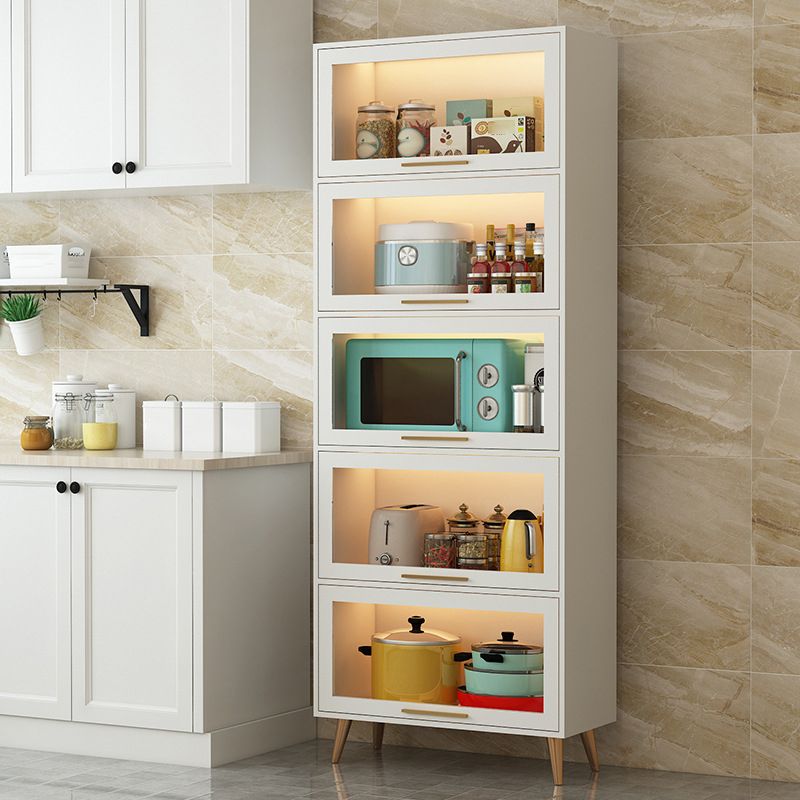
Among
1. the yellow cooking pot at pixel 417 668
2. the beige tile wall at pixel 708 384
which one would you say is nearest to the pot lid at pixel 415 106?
the beige tile wall at pixel 708 384

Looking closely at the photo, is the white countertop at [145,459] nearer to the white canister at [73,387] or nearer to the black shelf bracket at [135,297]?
the white canister at [73,387]

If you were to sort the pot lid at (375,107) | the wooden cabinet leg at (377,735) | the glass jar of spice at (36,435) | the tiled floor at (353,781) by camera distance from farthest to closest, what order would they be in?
the glass jar of spice at (36,435), the wooden cabinet leg at (377,735), the pot lid at (375,107), the tiled floor at (353,781)

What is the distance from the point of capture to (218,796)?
3781 millimetres

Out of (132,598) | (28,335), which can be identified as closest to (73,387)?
(28,335)

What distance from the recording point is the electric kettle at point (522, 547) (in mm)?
3910

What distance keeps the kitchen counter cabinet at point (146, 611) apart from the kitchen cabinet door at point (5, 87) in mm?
956

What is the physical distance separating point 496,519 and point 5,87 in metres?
2.00

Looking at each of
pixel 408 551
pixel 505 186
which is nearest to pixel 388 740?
pixel 408 551

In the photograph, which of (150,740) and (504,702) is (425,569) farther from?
(150,740)

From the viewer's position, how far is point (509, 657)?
13.0 feet

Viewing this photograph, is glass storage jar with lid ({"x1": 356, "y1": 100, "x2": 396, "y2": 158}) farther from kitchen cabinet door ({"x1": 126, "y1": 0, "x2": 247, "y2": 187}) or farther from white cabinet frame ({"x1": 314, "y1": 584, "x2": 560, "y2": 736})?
white cabinet frame ({"x1": 314, "y1": 584, "x2": 560, "y2": 736})

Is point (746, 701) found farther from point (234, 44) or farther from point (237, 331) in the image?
point (234, 44)

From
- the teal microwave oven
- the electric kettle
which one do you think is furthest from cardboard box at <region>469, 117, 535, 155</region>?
the electric kettle

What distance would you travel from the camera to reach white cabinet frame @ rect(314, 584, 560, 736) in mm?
3844
